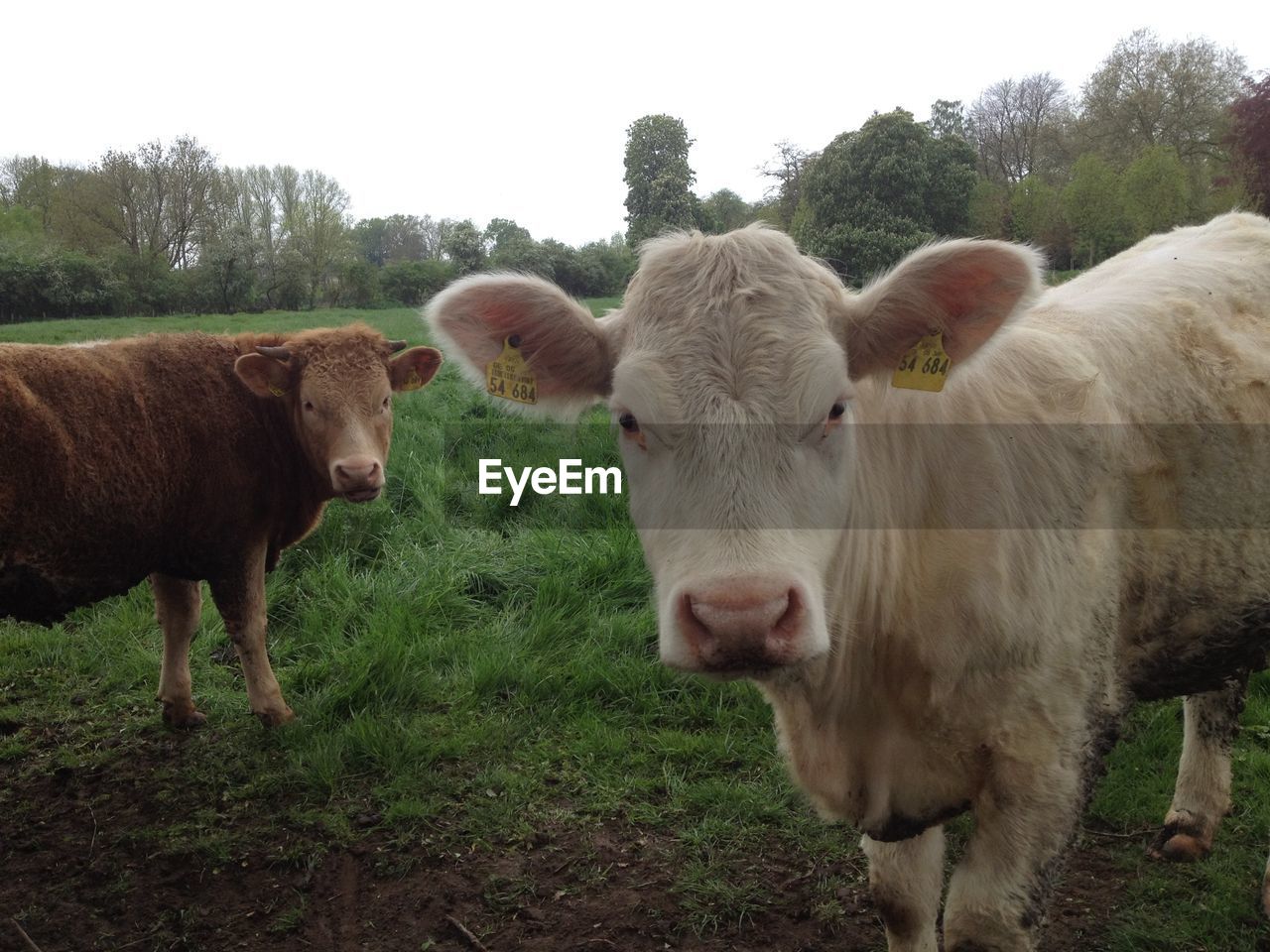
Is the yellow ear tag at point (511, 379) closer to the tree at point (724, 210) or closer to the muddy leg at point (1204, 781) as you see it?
the tree at point (724, 210)

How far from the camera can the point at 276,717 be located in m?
3.76

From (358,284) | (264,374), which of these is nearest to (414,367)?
(264,374)

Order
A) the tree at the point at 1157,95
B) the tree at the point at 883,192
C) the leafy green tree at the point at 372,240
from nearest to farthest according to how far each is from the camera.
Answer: the tree at the point at 883,192
the tree at the point at 1157,95
the leafy green tree at the point at 372,240

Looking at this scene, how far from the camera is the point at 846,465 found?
1.75m

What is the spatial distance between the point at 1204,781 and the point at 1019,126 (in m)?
4.20

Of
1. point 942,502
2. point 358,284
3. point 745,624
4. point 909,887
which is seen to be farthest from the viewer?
point 358,284

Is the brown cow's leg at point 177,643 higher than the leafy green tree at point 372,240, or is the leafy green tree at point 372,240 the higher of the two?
the leafy green tree at point 372,240

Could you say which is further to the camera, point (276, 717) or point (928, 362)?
point (276, 717)

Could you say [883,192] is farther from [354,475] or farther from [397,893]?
[397,893]

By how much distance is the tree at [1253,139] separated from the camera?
457cm

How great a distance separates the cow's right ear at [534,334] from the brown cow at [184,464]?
2091 mm

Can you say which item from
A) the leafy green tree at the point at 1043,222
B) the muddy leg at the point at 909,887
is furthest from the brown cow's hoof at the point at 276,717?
the leafy green tree at the point at 1043,222

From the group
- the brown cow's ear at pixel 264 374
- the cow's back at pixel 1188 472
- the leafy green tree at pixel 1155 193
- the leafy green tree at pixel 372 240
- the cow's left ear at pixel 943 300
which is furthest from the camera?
the leafy green tree at pixel 372 240

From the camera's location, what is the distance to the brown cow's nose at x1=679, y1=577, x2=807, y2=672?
4.34 feet
